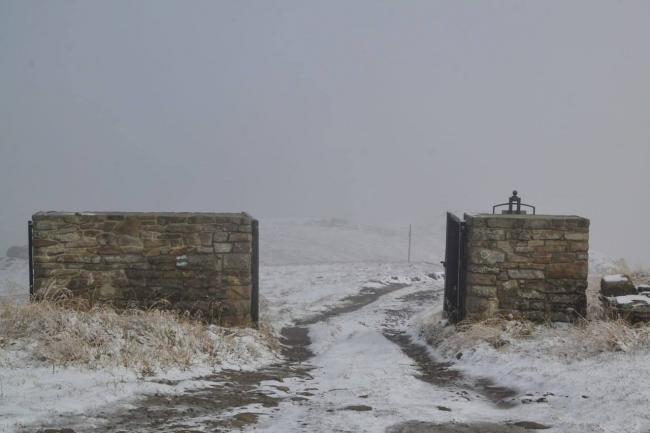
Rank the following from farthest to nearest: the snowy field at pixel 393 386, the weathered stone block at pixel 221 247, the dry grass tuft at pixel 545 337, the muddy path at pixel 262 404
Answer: the weathered stone block at pixel 221 247 < the dry grass tuft at pixel 545 337 < the snowy field at pixel 393 386 < the muddy path at pixel 262 404

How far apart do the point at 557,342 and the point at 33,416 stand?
6003 millimetres

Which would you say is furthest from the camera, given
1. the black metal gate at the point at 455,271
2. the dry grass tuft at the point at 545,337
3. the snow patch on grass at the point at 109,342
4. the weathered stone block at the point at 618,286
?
the black metal gate at the point at 455,271

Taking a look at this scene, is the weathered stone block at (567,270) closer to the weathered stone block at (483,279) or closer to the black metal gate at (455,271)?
the weathered stone block at (483,279)

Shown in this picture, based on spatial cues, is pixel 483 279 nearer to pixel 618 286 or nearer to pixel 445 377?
pixel 618 286

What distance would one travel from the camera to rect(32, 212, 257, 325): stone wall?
8.71 meters

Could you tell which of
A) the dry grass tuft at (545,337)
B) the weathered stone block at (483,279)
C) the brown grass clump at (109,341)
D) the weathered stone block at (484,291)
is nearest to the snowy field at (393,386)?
the dry grass tuft at (545,337)

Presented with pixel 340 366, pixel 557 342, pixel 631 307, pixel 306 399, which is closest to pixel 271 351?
pixel 340 366

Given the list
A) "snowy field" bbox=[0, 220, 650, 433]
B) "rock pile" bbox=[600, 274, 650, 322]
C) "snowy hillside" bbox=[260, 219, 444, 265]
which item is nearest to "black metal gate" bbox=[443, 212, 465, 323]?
"snowy field" bbox=[0, 220, 650, 433]

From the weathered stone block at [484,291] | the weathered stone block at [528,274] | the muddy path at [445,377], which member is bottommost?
the muddy path at [445,377]

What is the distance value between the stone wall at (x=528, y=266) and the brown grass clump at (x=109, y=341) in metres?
3.70

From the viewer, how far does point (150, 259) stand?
8820mm

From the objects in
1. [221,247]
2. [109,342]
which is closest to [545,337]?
[221,247]

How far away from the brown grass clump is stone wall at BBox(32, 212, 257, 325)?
0.97m

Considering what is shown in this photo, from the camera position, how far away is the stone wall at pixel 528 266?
8867mm
